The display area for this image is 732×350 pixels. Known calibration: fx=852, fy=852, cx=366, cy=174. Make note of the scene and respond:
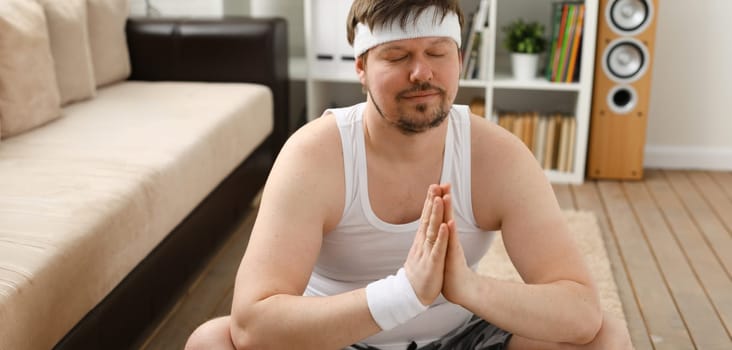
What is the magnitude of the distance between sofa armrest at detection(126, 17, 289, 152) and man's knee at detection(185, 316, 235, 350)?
196 centimetres

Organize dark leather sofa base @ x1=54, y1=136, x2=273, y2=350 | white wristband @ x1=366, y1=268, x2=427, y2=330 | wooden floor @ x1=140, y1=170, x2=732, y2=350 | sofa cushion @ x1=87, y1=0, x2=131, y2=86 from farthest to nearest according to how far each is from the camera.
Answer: sofa cushion @ x1=87, y1=0, x2=131, y2=86, wooden floor @ x1=140, y1=170, x2=732, y2=350, dark leather sofa base @ x1=54, y1=136, x2=273, y2=350, white wristband @ x1=366, y1=268, x2=427, y2=330

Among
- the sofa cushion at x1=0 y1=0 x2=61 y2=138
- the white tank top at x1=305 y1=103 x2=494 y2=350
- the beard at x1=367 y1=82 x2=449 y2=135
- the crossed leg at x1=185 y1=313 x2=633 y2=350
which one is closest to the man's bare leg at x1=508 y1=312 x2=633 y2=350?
the crossed leg at x1=185 y1=313 x2=633 y2=350

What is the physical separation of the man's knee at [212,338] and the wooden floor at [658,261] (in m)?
0.76

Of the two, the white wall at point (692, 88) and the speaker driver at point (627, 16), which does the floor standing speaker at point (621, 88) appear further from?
the white wall at point (692, 88)

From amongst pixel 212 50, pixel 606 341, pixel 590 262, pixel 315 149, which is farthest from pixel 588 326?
pixel 212 50

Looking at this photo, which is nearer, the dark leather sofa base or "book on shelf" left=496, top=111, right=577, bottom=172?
the dark leather sofa base

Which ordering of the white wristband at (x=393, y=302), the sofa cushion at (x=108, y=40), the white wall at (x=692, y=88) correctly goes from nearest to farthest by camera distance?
the white wristband at (x=393, y=302), the sofa cushion at (x=108, y=40), the white wall at (x=692, y=88)

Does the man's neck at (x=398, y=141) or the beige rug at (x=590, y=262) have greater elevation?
the man's neck at (x=398, y=141)

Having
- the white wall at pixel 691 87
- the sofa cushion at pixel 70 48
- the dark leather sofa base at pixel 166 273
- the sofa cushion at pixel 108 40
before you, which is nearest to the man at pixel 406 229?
the dark leather sofa base at pixel 166 273

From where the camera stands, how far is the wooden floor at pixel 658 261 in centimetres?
233

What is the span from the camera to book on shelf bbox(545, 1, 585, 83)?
3.53 m

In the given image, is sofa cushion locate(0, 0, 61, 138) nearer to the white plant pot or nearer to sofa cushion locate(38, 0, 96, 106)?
sofa cushion locate(38, 0, 96, 106)

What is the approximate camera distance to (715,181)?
369 centimetres

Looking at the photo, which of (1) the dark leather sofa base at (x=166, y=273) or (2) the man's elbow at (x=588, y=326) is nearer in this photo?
(2) the man's elbow at (x=588, y=326)
